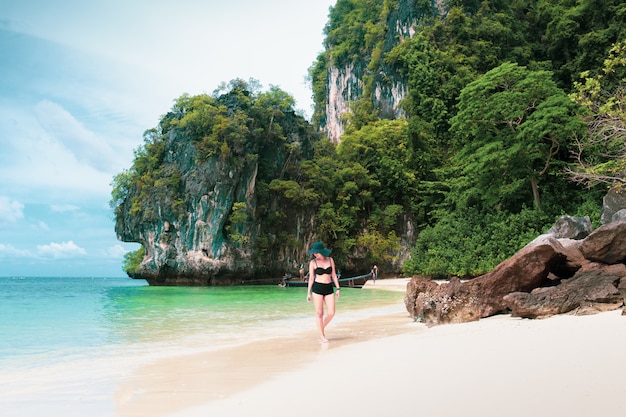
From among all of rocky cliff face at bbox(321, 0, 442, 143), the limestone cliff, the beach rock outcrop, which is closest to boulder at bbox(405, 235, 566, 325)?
the beach rock outcrop

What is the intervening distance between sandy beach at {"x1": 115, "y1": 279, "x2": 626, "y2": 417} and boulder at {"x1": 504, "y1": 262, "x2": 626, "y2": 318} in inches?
13.9

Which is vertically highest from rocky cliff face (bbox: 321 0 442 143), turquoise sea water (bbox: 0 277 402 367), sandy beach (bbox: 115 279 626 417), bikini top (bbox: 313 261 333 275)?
rocky cliff face (bbox: 321 0 442 143)

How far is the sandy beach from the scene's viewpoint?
2.46 m

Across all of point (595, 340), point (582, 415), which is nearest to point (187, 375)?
point (582, 415)

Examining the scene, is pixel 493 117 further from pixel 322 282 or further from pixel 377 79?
pixel 377 79

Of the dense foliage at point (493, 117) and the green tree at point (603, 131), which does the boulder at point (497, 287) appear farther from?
the dense foliage at point (493, 117)

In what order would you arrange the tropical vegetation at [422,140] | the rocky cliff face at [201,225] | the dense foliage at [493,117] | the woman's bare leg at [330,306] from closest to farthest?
the woman's bare leg at [330,306] → the dense foliage at [493,117] → the tropical vegetation at [422,140] → the rocky cliff face at [201,225]

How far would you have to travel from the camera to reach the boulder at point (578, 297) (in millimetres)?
5523

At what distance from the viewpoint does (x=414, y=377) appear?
313cm

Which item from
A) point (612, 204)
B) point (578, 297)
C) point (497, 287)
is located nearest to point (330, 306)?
point (497, 287)

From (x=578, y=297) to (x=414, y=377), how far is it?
3768mm

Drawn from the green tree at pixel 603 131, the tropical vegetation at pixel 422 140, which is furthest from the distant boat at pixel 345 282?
the green tree at pixel 603 131

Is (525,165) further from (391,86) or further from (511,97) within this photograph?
(391,86)

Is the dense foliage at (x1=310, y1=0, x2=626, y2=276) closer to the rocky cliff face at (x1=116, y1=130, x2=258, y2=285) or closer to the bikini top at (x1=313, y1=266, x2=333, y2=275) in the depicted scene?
the bikini top at (x1=313, y1=266, x2=333, y2=275)
